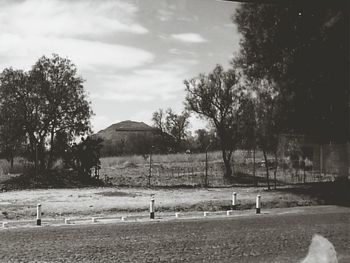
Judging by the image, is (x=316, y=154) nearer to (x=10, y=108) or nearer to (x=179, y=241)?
(x=10, y=108)

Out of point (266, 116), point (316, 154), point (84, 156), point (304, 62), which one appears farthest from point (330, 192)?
point (84, 156)

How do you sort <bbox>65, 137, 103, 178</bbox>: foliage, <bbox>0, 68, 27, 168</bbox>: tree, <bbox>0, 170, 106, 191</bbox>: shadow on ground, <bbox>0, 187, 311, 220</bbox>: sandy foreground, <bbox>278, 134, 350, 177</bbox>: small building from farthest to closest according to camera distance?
<bbox>65, 137, 103, 178</bbox>: foliage, <bbox>0, 68, 27, 168</bbox>: tree, <bbox>278, 134, 350, 177</bbox>: small building, <bbox>0, 170, 106, 191</bbox>: shadow on ground, <bbox>0, 187, 311, 220</bbox>: sandy foreground

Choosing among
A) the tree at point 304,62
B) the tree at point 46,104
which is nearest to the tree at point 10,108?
the tree at point 46,104

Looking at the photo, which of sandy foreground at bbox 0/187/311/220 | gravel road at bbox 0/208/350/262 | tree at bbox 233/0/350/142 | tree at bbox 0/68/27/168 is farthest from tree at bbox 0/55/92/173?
gravel road at bbox 0/208/350/262

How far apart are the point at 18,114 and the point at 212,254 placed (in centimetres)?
2225

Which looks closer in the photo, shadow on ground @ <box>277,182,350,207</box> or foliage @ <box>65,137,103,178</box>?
shadow on ground @ <box>277,182,350,207</box>

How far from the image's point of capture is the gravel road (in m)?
9.67

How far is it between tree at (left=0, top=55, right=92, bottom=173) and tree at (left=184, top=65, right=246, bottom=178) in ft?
27.8

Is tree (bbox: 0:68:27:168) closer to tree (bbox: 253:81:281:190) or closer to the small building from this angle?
tree (bbox: 253:81:281:190)

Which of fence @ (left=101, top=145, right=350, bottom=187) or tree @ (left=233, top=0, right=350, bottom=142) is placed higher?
tree @ (left=233, top=0, right=350, bottom=142)

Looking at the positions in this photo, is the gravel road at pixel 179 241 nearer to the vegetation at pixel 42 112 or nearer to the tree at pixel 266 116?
the tree at pixel 266 116

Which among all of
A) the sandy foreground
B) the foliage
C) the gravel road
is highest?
the foliage

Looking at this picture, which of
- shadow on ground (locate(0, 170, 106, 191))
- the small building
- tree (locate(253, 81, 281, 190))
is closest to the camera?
tree (locate(253, 81, 281, 190))

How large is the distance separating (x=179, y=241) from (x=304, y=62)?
1534 centimetres
